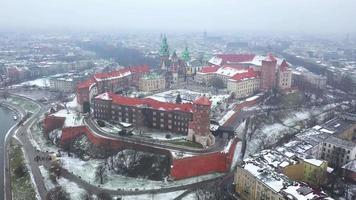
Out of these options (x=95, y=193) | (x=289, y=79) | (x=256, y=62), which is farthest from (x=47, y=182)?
(x=256, y=62)

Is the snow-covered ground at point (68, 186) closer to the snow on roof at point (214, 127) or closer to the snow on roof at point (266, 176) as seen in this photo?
the snow on roof at point (266, 176)

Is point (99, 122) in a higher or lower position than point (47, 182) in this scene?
higher

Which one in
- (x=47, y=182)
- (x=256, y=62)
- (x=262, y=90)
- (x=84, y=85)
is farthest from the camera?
(x=256, y=62)

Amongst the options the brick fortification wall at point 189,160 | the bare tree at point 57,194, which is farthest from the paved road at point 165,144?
the bare tree at point 57,194

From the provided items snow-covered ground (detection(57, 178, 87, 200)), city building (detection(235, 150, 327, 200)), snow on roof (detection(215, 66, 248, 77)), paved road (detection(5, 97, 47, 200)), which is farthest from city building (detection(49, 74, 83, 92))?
city building (detection(235, 150, 327, 200))

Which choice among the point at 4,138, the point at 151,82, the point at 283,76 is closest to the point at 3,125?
the point at 4,138

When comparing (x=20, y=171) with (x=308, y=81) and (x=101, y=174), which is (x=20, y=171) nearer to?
(x=101, y=174)

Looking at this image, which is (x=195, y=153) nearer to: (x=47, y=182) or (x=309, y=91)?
(x=47, y=182)
